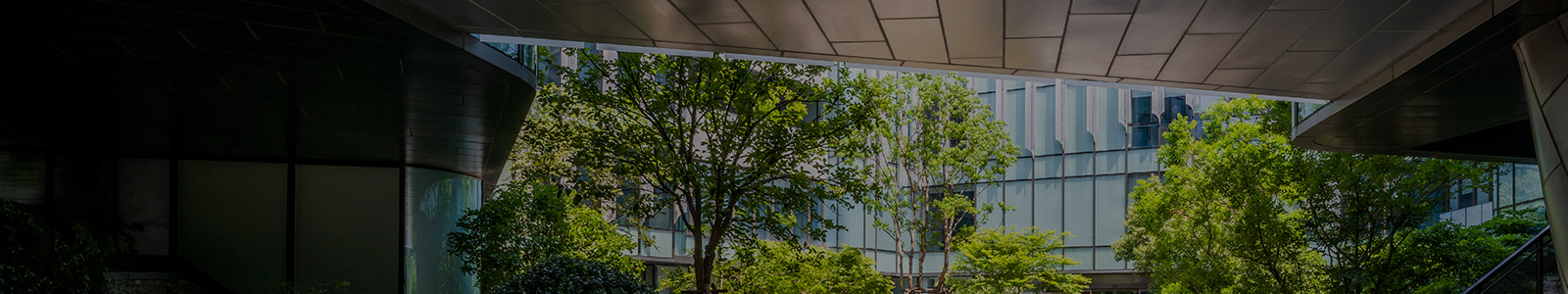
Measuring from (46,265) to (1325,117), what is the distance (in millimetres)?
11491

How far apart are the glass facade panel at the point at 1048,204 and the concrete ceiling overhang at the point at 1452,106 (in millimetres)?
19287

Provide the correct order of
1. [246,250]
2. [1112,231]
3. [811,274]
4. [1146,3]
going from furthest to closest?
1. [1112,231]
2. [811,274]
3. [246,250]
4. [1146,3]

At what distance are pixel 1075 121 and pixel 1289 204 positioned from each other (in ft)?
49.0

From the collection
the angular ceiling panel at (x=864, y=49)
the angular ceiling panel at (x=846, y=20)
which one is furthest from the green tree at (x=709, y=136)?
the angular ceiling panel at (x=846, y=20)

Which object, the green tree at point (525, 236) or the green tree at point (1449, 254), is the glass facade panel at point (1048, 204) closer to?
the green tree at point (1449, 254)

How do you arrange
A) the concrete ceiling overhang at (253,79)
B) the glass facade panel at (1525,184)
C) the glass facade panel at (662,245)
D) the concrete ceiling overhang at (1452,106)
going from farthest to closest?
the glass facade panel at (662,245) < the glass facade panel at (1525,184) < the concrete ceiling overhang at (1452,106) < the concrete ceiling overhang at (253,79)

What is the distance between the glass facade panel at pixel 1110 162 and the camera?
2914 centimetres

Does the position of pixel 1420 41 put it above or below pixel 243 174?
above

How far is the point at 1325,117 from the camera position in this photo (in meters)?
8.64

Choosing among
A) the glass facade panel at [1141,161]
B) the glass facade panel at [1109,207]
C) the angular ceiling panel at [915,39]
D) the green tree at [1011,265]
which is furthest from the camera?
the glass facade panel at [1109,207]

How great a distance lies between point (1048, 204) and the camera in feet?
99.3

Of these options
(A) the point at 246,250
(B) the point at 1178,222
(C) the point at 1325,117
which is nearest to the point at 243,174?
(A) the point at 246,250

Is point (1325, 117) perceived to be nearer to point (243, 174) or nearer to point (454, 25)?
point (454, 25)

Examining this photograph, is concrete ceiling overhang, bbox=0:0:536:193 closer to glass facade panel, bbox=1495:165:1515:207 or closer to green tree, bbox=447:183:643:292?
green tree, bbox=447:183:643:292
